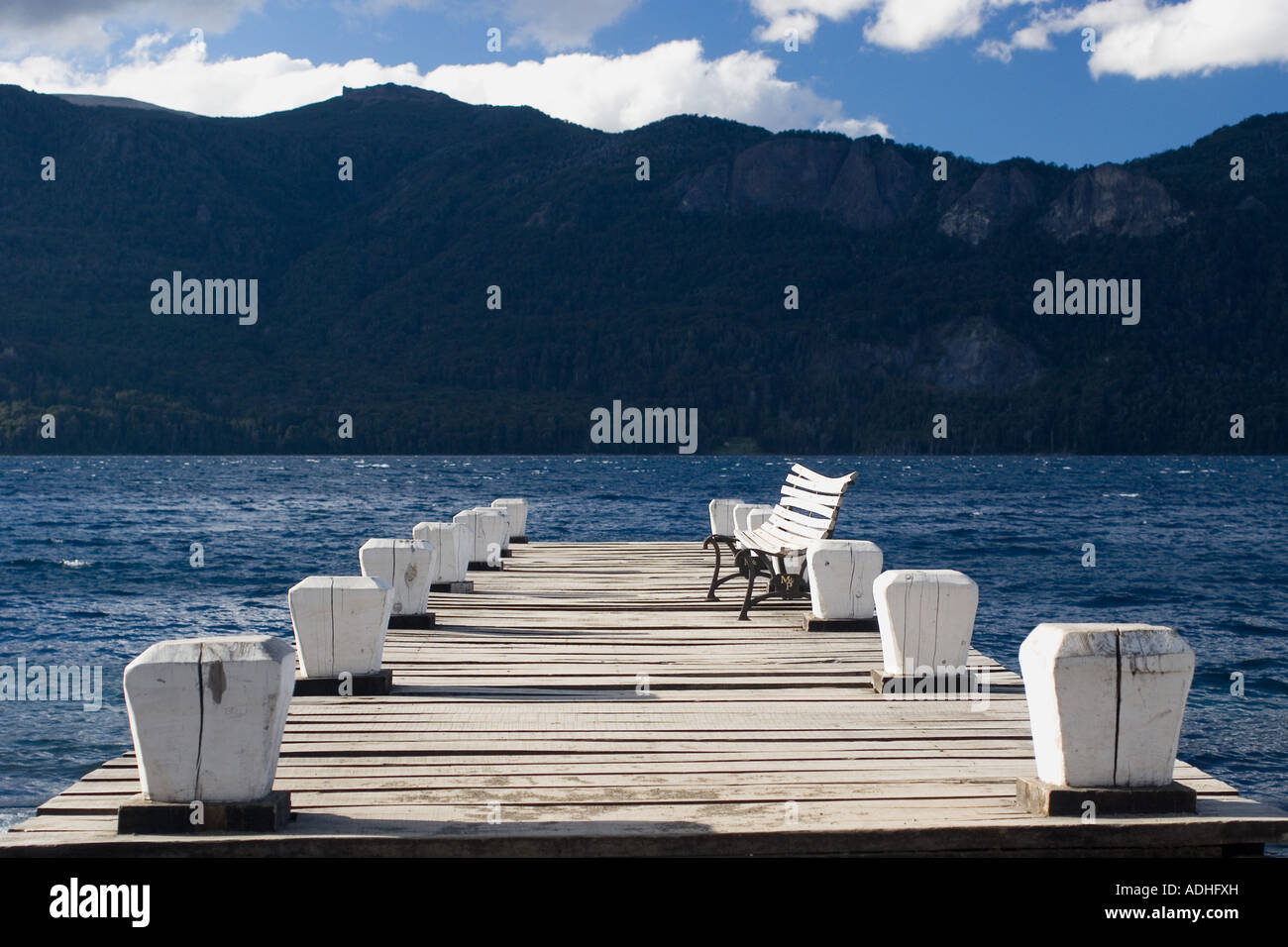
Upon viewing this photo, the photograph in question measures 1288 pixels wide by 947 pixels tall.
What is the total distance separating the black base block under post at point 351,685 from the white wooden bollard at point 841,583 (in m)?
3.08

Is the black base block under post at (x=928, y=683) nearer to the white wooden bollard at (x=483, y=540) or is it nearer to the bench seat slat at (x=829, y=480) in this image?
the bench seat slat at (x=829, y=480)

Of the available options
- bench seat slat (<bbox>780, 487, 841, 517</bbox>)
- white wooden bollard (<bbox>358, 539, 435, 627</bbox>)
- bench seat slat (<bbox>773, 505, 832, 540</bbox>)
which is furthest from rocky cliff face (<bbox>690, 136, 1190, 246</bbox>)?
white wooden bollard (<bbox>358, 539, 435, 627</bbox>)

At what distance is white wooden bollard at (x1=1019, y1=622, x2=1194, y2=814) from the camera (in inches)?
167

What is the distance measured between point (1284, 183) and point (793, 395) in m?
71.1

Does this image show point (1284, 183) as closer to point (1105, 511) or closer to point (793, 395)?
point (793, 395)

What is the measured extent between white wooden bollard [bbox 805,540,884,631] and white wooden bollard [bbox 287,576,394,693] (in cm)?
308

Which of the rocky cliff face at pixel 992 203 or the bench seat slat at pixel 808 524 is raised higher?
the rocky cliff face at pixel 992 203

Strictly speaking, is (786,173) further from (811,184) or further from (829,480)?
(829,480)

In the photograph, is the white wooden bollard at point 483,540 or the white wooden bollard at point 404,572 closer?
the white wooden bollard at point 404,572

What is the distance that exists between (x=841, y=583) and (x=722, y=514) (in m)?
5.22

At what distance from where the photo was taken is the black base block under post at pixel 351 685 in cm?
642

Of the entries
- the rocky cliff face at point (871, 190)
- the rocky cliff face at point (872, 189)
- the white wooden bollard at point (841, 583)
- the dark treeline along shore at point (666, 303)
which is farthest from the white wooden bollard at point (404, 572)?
the rocky cliff face at point (872, 189)

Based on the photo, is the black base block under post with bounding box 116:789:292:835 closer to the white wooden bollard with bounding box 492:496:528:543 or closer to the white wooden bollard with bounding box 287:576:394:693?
the white wooden bollard with bounding box 287:576:394:693
